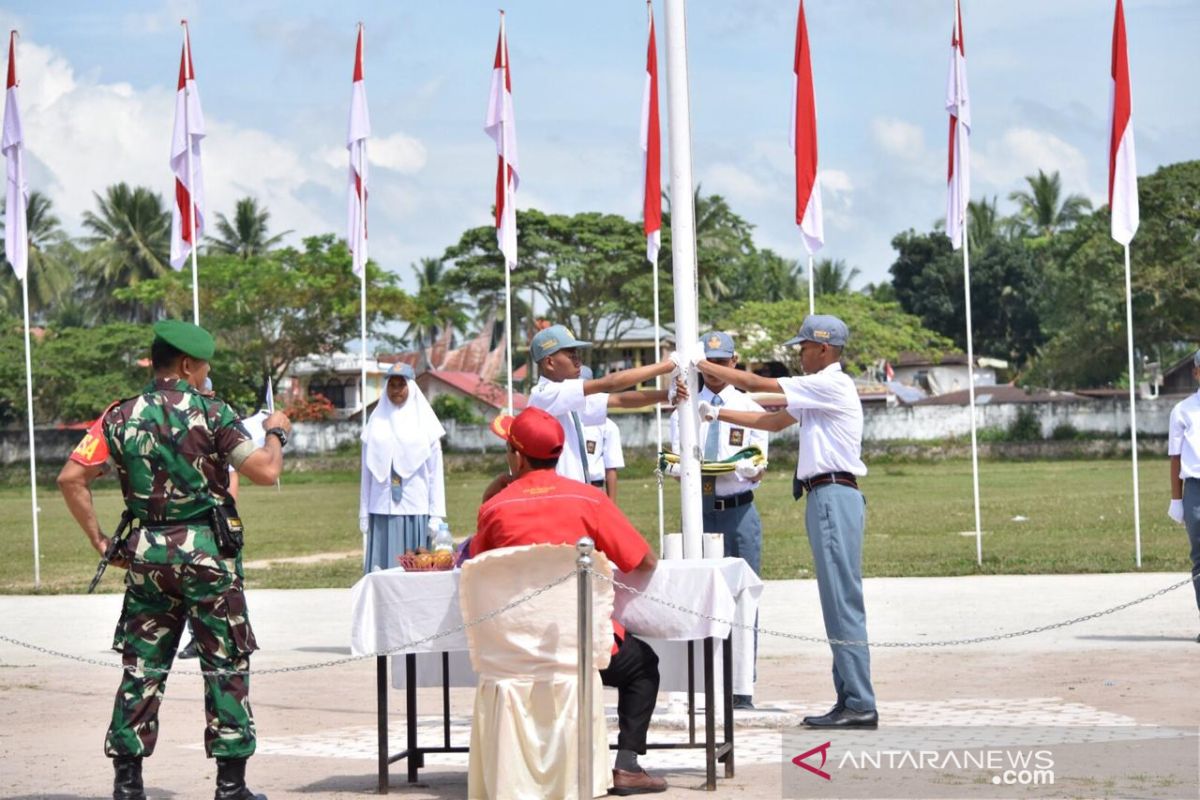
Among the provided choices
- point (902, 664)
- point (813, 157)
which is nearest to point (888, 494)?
point (813, 157)

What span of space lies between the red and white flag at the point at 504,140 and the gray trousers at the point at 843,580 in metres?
8.91

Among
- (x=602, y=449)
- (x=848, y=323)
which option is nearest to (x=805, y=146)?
(x=602, y=449)

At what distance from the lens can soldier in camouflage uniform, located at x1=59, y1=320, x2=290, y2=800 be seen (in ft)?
22.5

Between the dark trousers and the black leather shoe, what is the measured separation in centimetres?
160

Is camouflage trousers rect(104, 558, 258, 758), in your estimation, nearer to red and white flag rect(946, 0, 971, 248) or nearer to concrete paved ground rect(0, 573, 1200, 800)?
concrete paved ground rect(0, 573, 1200, 800)

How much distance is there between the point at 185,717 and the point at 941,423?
52107mm

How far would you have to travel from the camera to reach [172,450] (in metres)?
6.86

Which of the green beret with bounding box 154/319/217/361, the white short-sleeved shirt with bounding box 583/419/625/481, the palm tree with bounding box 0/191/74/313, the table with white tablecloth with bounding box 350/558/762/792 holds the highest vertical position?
the palm tree with bounding box 0/191/74/313

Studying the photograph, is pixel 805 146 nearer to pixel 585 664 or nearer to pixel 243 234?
pixel 585 664

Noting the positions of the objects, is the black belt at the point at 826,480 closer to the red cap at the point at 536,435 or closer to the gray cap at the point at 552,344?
the gray cap at the point at 552,344

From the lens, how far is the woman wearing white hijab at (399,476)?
12320 mm

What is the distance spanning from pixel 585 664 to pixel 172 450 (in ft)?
6.30

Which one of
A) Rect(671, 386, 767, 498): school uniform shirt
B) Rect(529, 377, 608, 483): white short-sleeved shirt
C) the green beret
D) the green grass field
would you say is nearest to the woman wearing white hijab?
Rect(671, 386, 767, 498): school uniform shirt

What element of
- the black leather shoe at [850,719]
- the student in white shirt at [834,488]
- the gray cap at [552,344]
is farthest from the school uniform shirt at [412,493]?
the black leather shoe at [850,719]
